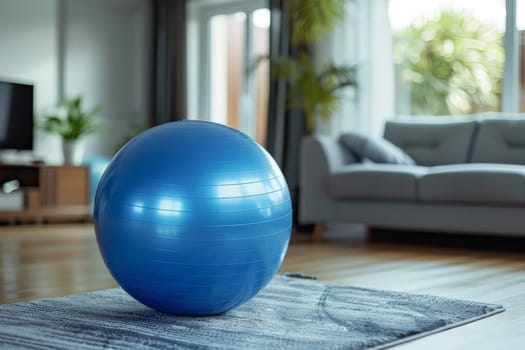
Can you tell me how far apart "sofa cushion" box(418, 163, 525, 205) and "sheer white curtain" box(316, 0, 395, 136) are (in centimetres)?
144

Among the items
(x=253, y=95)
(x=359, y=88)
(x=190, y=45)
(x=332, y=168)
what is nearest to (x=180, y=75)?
A: (x=190, y=45)

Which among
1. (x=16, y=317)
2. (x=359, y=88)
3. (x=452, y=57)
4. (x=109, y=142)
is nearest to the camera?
(x=16, y=317)

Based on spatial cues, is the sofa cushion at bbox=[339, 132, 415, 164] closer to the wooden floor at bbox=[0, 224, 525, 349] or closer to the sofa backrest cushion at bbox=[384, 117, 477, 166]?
the sofa backrest cushion at bbox=[384, 117, 477, 166]

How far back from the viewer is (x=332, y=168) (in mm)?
4723

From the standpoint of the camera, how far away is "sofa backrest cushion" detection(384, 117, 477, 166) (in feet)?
16.1

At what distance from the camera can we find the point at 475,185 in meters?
4.11

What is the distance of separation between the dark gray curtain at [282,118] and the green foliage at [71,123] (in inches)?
67.3

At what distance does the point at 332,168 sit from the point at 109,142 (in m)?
3.41

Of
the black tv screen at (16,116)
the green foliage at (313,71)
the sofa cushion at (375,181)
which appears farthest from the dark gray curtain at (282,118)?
the black tv screen at (16,116)

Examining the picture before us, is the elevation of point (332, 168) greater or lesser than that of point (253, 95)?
lesser

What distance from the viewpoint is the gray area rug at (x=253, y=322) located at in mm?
1820

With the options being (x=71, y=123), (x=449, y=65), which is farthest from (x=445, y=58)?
(x=71, y=123)

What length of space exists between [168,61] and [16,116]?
1663 millimetres

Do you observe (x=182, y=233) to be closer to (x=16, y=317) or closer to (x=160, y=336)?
(x=160, y=336)
